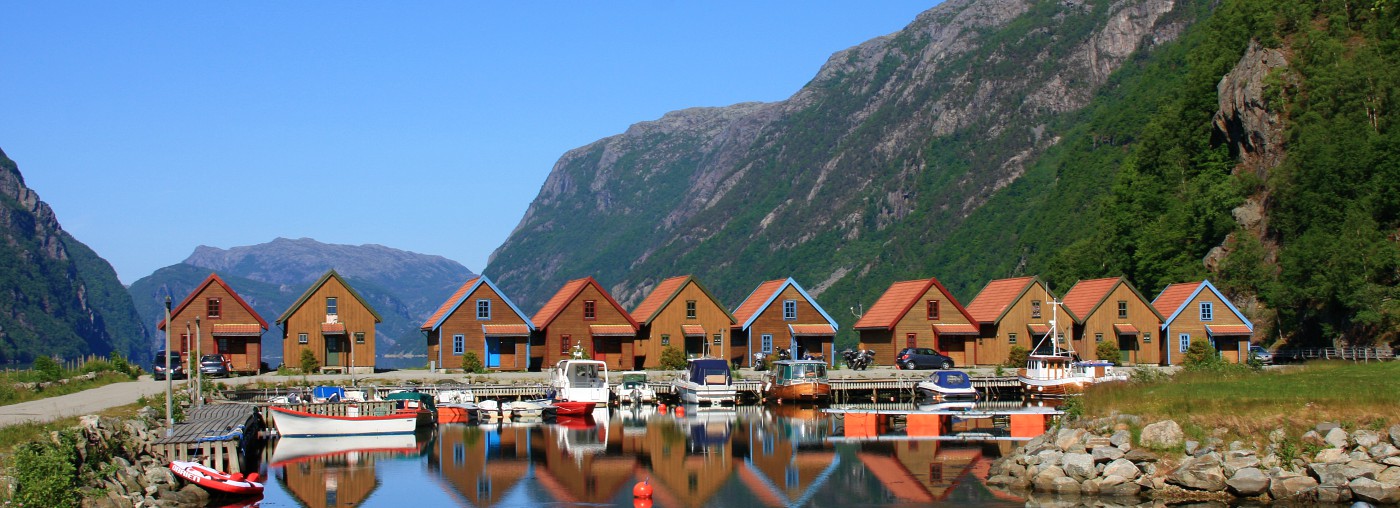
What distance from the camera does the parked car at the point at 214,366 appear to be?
252 feet

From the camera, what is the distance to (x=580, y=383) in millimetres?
67688

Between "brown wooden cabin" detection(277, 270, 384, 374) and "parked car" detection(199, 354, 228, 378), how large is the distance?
16.9ft

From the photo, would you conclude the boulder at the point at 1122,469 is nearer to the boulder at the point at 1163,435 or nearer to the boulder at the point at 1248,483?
the boulder at the point at 1163,435

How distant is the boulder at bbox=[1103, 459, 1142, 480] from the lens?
37281mm

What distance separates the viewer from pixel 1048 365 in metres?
74.6

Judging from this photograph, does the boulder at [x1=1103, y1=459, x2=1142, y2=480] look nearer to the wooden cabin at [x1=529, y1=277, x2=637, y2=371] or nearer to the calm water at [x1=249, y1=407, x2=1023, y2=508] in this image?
the calm water at [x1=249, y1=407, x2=1023, y2=508]

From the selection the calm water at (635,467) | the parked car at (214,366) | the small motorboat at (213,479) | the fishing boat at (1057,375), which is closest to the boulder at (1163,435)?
the calm water at (635,467)

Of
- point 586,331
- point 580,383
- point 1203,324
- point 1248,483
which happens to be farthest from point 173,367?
point 1203,324

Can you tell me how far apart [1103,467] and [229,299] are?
6117 cm

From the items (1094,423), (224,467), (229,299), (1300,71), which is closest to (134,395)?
(224,467)

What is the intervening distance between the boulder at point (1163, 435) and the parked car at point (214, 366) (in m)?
55.1

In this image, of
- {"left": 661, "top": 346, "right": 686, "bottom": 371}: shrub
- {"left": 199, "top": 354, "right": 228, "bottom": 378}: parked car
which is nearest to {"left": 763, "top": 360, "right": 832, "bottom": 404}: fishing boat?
{"left": 661, "top": 346, "right": 686, "bottom": 371}: shrub

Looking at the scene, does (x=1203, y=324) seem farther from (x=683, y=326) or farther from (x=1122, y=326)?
(x=683, y=326)

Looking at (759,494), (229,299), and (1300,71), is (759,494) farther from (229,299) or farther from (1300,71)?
(1300,71)
